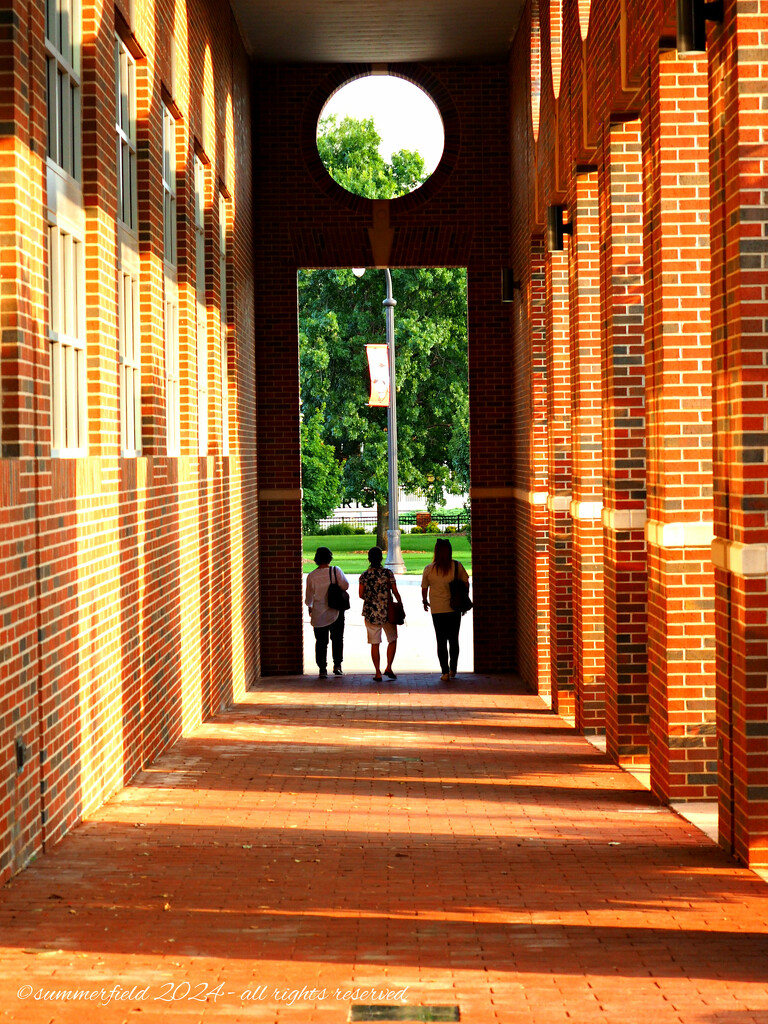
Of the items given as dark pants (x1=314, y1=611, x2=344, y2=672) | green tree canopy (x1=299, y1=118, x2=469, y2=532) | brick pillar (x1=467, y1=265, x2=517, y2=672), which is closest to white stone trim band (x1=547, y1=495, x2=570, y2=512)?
dark pants (x1=314, y1=611, x2=344, y2=672)

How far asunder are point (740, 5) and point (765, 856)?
13.0 ft

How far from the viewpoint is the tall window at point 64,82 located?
759 cm

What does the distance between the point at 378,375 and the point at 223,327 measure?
18966 millimetres

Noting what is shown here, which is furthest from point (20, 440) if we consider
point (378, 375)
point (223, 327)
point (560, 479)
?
point (378, 375)

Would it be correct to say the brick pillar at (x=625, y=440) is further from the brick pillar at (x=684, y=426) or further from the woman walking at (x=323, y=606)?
the woman walking at (x=323, y=606)

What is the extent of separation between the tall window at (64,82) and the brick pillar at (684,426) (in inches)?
137

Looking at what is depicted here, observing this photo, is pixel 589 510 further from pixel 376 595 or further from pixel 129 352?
pixel 376 595

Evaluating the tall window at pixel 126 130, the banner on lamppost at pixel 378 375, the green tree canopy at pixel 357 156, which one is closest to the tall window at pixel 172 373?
the tall window at pixel 126 130

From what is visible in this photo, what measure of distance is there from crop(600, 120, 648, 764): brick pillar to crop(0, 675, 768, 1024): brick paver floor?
559 mm

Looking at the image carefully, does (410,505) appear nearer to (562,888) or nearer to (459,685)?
(459,685)

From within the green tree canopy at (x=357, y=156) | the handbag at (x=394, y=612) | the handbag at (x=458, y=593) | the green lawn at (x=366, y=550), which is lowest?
the green lawn at (x=366, y=550)

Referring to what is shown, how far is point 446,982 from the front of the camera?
4668 mm

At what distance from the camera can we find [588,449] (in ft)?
37.1

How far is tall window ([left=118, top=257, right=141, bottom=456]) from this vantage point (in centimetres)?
964
